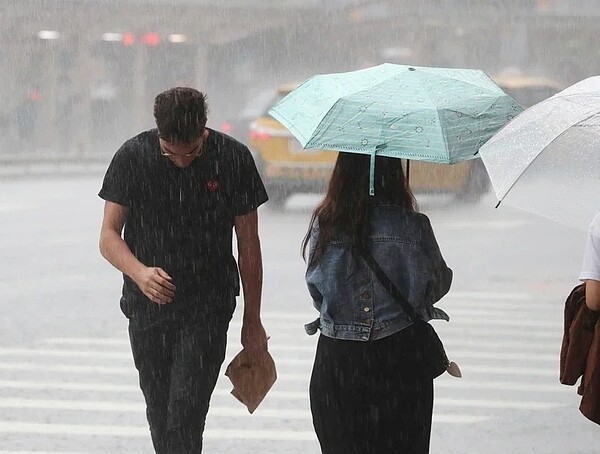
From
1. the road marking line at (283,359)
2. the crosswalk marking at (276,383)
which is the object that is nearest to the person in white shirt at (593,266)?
the crosswalk marking at (276,383)

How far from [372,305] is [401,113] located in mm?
576

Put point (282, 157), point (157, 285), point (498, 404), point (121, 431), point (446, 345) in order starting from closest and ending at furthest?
point (157, 285), point (121, 431), point (498, 404), point (446, 345), point (282, 157)

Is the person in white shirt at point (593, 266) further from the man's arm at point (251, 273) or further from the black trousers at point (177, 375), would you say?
the black trousers at point (177, 375)

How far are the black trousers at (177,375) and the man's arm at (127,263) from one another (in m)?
0.24

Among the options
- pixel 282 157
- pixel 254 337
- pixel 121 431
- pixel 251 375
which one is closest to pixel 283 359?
pixel 121 431

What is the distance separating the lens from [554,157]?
3758 mm

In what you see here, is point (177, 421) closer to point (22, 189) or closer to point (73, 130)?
point (22, 189)

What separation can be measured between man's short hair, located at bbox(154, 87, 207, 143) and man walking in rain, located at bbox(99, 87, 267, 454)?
0.31ft

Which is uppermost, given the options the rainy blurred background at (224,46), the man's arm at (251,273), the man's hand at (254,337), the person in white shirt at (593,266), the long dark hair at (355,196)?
the long dark hair at (355,196)

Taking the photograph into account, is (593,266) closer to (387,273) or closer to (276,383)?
(387,273)

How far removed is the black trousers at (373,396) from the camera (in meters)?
3.59

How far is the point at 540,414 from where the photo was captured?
6.37m

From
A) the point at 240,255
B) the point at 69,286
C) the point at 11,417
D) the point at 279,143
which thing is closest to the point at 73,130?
the point at 279,143

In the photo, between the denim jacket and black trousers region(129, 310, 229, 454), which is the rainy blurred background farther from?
the denim jacket
